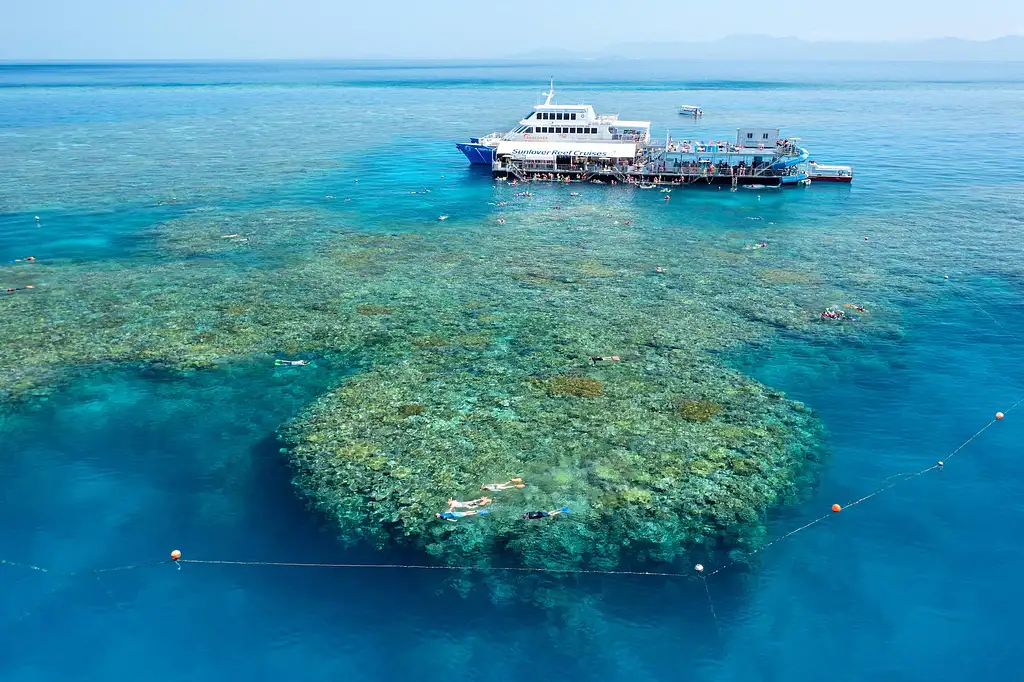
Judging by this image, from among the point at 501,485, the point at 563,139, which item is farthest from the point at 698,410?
the point at 563,139

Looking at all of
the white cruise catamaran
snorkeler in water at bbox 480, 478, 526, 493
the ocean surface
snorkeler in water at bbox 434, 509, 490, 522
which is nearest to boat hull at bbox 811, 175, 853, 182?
the white cruise catamaran

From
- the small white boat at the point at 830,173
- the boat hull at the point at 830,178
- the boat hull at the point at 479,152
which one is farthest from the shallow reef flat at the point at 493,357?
the small white boat at the point at 830,173

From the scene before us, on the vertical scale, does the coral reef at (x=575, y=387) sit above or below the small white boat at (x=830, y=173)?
below

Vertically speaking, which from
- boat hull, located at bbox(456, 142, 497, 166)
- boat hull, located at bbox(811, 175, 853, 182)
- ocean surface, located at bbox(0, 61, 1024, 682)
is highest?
boat hull, located at bbox(456, 142, 497, 166)

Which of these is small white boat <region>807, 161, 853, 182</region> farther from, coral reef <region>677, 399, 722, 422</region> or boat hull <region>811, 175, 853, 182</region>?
coral reef <region>677, 399, 722, 422</region>

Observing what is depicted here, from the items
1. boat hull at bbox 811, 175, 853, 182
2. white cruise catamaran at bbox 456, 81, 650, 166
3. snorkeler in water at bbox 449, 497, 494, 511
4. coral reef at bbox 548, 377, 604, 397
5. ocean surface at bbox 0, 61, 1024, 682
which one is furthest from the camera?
white cruise catamaran at bbox 456, 81, 650, 166

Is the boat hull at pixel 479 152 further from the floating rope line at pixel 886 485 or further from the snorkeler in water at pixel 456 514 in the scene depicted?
the snorkeler in water at pixel 456 514

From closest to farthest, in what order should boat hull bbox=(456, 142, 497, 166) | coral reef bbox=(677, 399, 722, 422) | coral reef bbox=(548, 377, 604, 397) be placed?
coral reef bbox=(677, 399, 722, 422) < coral reef bbox=(548, 377, 604, 397) < boat hull bbox=(456, 142, 497, 166)
